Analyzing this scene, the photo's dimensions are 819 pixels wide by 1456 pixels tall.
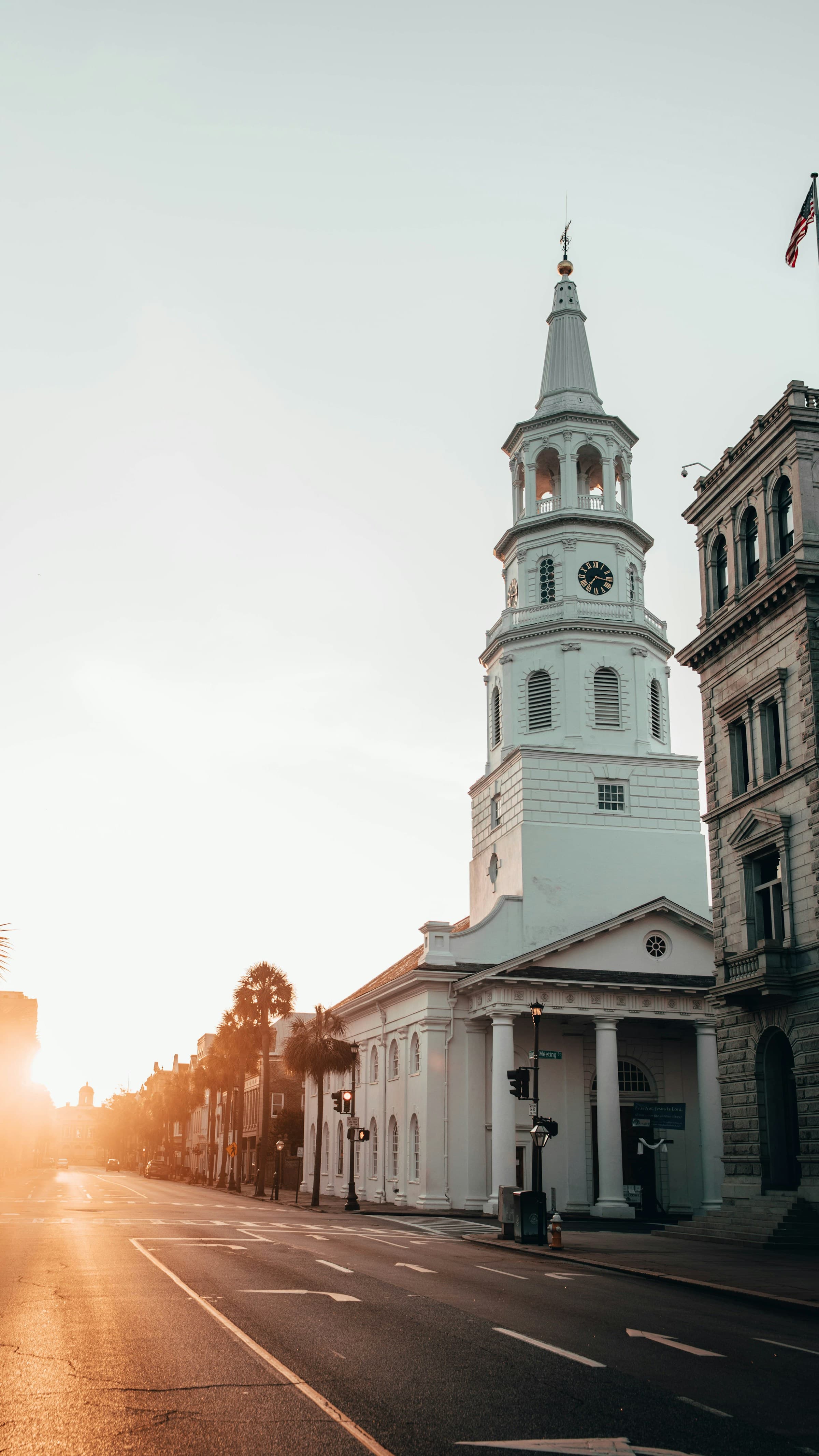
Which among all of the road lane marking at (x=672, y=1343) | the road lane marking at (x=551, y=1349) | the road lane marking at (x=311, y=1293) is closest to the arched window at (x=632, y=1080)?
the road lane marking at (x=311, y=1293)

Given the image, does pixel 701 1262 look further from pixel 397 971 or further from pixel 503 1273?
pixel 397 971

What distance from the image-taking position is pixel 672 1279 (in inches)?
843

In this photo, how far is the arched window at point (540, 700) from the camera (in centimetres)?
5428

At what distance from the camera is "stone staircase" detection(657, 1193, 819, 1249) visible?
28.0 m

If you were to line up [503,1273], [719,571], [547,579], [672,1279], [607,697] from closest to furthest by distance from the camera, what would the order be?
[672,1279]
[503,1273]
[719,571]
[607,697]
[547,579]

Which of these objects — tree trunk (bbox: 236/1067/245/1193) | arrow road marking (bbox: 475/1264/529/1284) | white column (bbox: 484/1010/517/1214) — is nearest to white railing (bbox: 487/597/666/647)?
white column (bbox: 484/1010/517/1214)

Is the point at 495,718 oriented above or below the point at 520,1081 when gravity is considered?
above

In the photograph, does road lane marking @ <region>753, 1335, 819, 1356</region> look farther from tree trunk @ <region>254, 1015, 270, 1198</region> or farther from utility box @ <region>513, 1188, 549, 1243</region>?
tree trunk @ <region>254, 1015, 270, 1198</region>

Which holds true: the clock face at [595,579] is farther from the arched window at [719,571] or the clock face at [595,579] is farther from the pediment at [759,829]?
the pediment at [759,829]

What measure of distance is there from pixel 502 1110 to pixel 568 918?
9.37 metres

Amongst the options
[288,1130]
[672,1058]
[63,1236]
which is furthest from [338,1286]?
[288,1130]

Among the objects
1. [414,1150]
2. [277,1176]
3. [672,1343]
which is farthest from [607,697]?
[672,1343]

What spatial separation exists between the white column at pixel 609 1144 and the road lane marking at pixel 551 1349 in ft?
104

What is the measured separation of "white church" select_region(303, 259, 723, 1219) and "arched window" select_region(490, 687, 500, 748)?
167mm
